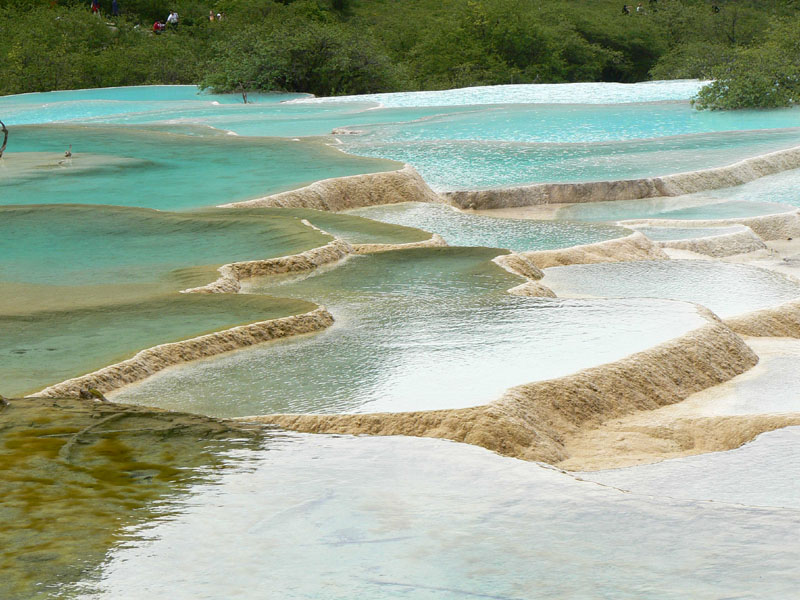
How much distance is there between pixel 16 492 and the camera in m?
3.49

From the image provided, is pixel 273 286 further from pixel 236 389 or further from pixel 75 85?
pixel 75 85

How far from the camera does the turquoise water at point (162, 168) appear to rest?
10219 mm

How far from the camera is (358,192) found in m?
10.7

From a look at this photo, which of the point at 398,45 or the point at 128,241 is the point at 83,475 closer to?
the point at 128,241

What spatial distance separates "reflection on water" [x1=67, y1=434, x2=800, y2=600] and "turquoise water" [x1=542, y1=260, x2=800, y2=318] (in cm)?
390

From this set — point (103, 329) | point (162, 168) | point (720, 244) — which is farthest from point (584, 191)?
point (103, 329)

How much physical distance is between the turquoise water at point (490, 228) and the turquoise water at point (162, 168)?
86 centimetres

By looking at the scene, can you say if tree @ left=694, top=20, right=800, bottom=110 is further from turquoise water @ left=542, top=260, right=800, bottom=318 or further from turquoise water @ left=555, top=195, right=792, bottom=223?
turquoise water @ left=542, top=260, right=800, bottom=318

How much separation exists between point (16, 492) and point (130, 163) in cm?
904

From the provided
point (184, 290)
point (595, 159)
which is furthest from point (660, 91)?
point (184, 290)

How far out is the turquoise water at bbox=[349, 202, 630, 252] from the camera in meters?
9.27

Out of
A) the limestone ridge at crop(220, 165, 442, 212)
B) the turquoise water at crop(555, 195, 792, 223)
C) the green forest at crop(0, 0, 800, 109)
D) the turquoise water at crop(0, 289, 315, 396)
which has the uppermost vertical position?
the green forest at crop(0, 0, 800, 109)

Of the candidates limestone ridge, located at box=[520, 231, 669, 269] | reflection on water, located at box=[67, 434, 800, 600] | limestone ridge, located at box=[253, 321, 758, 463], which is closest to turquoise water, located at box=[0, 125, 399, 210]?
limestone ridge, located at box=[520, 231, 669, 269]

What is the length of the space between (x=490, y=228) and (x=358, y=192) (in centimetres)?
149
